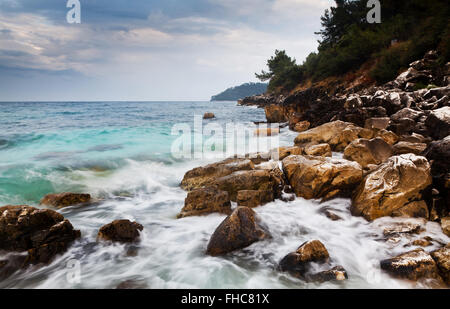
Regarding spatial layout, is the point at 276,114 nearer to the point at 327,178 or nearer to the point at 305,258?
the point at 327,178

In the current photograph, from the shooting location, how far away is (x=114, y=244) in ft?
11.9

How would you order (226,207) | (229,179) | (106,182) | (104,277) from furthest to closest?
(106,182) → (229,179) → (226,207) → (104,277)

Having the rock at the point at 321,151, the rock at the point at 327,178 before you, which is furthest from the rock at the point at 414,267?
the rock at the point at 321,151

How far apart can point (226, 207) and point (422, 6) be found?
2721 centimetres

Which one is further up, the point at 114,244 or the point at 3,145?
the point at 3,145

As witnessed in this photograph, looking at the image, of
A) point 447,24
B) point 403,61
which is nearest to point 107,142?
point 403,61

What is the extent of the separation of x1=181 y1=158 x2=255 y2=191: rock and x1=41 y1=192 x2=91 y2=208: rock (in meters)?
2.39

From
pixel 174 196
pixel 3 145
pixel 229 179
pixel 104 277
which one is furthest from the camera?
pixel 3 145

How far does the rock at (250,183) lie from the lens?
4832 millimetres

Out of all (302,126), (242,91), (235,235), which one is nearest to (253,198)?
(235,235)

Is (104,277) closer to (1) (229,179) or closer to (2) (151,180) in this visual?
(1) (229,179)

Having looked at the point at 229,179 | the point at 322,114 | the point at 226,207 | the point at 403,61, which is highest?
the point at 403,61

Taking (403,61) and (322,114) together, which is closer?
(322,114)

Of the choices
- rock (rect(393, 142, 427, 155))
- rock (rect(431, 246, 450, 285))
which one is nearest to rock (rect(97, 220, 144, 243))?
rock (rect(431, 246, 450, 285))
